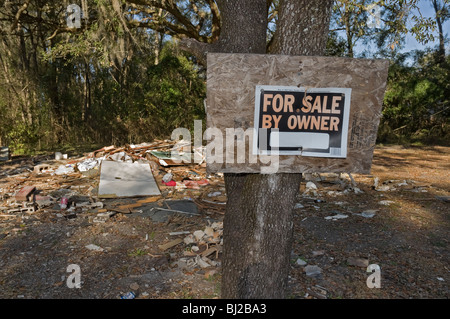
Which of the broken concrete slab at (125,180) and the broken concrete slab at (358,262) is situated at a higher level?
the broken concrete slab at (125,180)

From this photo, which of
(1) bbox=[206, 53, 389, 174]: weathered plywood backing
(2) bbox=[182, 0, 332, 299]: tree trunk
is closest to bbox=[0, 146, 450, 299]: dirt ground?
(2) bbox=[182, 0, 332, 299]: tree trunk

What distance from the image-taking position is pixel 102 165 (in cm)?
845

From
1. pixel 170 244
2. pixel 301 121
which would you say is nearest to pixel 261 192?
pixel 301 121

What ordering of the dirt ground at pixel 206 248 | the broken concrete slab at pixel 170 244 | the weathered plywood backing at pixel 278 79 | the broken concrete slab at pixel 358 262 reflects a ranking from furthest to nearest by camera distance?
1. the broken concrete slab at pixel 170 244
2. the broken concrete slab at pixel 358 262
3. the dirt ground at pixel 206 248
4. the weathered plywood backing at pixel 278 79

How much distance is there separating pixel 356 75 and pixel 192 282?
9.20 ft

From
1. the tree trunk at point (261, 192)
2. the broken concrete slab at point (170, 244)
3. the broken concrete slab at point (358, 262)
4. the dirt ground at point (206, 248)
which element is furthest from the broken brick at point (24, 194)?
the broken concrete slab at point (358, 262)

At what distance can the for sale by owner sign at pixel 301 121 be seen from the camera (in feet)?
6.84

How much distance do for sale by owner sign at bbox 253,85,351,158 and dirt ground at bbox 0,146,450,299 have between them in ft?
6.52

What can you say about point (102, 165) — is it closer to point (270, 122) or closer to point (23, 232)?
point (23, 232)

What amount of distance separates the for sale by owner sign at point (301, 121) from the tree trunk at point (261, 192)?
36 centimetres

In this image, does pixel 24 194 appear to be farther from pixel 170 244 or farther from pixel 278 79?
pixel 278 79

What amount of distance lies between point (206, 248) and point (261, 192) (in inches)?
92.9

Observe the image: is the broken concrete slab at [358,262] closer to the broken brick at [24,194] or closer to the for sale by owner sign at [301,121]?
the for sale by owner sign at [301,121]
